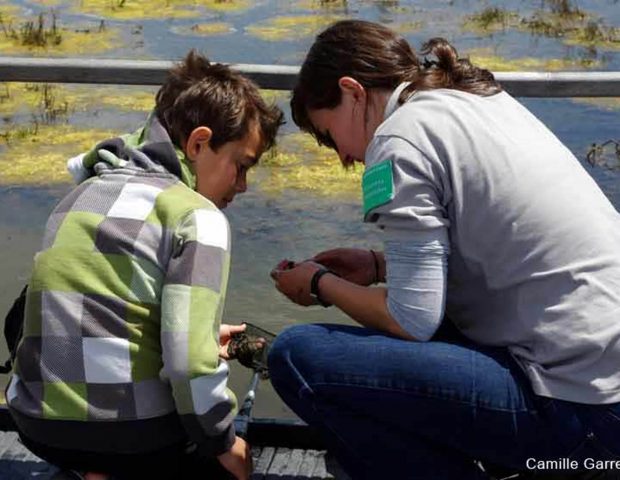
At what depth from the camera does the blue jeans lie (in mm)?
1995

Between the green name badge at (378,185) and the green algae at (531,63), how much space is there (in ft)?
22.4

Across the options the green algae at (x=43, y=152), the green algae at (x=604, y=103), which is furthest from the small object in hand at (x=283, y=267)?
the green algae at (x=604, y=103)

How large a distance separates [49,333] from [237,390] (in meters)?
2.06

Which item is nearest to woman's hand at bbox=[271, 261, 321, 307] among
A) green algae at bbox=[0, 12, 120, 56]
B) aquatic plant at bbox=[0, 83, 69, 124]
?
aquatic plant at bbox=[0, 83, 69, 124]

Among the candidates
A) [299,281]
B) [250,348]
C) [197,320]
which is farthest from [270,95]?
[197,320]

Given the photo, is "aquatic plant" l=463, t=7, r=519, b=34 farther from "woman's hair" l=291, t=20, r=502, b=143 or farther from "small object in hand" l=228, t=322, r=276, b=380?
"woman's hair" l=291, t=20, r=502, b=143

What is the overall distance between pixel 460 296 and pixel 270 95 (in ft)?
17.5

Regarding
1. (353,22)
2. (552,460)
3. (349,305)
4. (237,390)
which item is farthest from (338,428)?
(237,390)

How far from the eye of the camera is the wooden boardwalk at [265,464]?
2586mm

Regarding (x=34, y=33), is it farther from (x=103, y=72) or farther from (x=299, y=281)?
(x=299, y=281)

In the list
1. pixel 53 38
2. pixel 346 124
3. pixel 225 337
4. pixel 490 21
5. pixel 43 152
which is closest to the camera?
pixel 346 124

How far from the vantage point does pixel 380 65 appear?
210cm

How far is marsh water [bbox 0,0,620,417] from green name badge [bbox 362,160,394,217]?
82.1 inches

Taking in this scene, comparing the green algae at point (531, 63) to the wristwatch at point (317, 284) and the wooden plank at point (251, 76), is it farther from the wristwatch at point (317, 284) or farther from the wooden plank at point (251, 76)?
the wristwatch at point (317, 284)
